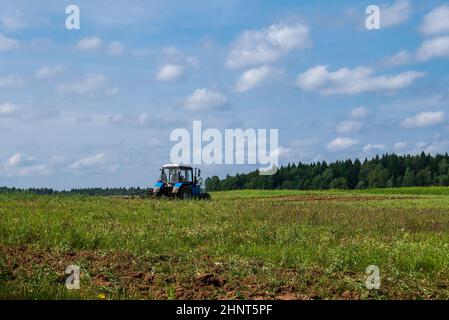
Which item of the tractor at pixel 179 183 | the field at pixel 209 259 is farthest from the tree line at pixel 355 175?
the field at pixel 209 259

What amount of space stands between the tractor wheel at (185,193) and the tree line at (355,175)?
275ft

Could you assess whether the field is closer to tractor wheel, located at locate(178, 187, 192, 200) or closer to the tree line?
tractor wheel, located at locate(178, 187, 192, 200)

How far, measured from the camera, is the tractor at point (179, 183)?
36344mm

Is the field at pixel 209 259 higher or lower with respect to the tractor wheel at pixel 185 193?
lower

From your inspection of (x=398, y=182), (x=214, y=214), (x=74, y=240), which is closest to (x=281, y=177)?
(x=398, y=182)

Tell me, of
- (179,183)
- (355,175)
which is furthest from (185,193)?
(355,175)

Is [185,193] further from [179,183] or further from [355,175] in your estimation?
[355,175]

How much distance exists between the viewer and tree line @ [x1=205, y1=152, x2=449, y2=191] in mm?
119125

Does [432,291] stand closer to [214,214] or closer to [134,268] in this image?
[134,268]

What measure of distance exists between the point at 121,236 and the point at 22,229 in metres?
2.66

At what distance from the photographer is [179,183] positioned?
3616 cm

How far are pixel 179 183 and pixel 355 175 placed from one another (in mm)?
95797

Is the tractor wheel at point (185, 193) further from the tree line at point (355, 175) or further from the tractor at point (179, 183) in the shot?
the tree line at point (355, 175)
